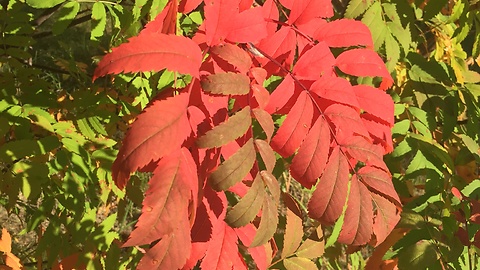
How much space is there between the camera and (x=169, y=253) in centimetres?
67

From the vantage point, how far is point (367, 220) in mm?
827

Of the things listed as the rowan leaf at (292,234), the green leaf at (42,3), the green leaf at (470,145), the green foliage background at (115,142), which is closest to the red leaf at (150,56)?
the rowan leaf at (292,234)

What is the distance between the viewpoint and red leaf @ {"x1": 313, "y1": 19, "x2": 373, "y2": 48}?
1.01 meters

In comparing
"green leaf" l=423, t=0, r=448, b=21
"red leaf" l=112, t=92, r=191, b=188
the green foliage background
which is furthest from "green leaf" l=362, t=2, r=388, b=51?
"red leaf" l=112, t=92, r=191, b=188

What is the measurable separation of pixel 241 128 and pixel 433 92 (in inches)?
41.3

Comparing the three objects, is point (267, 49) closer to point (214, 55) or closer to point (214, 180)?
point (214, 55)

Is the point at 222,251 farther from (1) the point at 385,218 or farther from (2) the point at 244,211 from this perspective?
(1) the point at 385,218

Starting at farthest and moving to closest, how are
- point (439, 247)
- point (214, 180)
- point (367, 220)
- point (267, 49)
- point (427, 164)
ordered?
point (427, 164) → point (439, 247) → point (267, 49) → point (367, 220) → point (214, 180)

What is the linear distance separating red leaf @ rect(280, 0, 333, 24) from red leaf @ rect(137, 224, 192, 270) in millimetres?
488

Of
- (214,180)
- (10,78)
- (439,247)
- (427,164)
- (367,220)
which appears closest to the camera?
Result: (214,180)

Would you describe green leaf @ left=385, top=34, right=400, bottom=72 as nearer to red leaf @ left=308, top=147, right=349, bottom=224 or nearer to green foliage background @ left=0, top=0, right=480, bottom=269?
green foliage background @ left=0, top=0, right=480, bottom=269

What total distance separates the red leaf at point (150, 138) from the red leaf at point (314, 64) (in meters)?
0.29

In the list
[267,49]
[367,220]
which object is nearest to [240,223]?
[367,220]

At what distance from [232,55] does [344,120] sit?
0.20m
